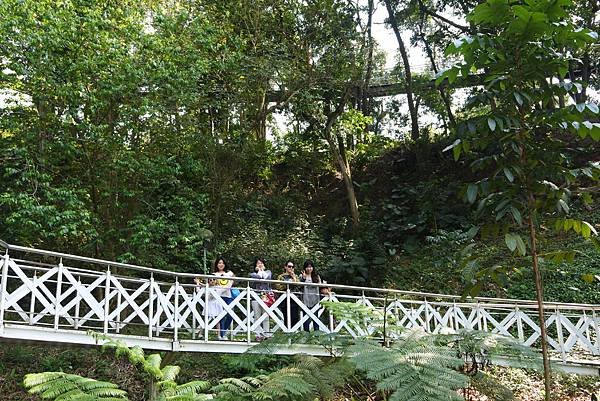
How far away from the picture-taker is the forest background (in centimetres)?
949

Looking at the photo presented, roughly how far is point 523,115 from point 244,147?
11.2 m

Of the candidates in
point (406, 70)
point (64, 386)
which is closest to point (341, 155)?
point (406, 70)

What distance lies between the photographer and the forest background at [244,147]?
374 inches

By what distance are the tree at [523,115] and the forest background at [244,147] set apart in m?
0.20

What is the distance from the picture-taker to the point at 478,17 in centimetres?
309

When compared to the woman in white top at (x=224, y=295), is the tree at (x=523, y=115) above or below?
above

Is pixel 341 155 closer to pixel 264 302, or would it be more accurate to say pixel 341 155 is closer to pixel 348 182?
pixel 348 182

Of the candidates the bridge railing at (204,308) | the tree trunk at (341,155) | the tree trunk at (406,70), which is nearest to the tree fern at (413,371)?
the bridge railing at (204,308)

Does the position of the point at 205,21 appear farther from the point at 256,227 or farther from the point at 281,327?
the point at 281,327

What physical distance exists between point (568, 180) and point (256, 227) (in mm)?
12521

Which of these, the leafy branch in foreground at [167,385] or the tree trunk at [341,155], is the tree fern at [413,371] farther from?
the tree trunk at [341,155]

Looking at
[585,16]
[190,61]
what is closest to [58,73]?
[190,61]

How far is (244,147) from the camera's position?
551 inches

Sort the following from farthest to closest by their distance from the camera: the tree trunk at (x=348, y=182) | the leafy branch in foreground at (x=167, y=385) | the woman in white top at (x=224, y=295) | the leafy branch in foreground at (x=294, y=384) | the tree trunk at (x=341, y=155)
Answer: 1. the tree trunk at (x=348, y=182)
2. the tree trunk at (x=341, y=155)
3. the woman in white top at (x=224, y=295)
4. the leafy branch in foreground at (x=294, y=384)
5. the leafy branch in foreground at (x=167, y=385)
